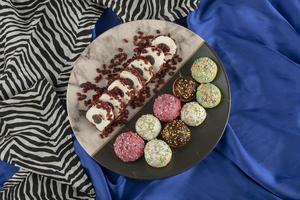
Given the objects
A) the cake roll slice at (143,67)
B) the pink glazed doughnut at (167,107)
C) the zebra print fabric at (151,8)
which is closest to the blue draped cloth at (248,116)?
the zebra print fabric at (151,8)

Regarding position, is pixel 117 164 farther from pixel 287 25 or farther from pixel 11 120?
pixel 287 25

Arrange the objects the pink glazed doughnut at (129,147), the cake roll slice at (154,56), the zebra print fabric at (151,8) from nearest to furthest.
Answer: the pink glazed doughnut at (129,147), the cake roll slice at (154,56), the zebra print fabric at (151,8)

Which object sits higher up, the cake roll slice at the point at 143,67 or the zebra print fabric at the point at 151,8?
the zebra print fabric at the point at 151,8

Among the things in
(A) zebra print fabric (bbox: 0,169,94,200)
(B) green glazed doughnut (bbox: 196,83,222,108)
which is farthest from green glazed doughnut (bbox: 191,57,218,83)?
(A) zebra print fabric (bbox: 0,169,94,200)

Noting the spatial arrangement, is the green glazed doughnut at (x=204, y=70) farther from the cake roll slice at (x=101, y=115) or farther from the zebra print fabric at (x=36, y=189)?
the zebra print fabric at (x=36, y=189)

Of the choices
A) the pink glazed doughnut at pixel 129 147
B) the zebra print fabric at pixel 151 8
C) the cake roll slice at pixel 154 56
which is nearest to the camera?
the pink glazed doughnut at pixel 129 147

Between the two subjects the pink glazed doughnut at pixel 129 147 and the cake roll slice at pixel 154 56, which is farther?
the cake roll slice at pixel 154 56

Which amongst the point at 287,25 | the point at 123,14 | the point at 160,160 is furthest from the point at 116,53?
the point at 287,25
